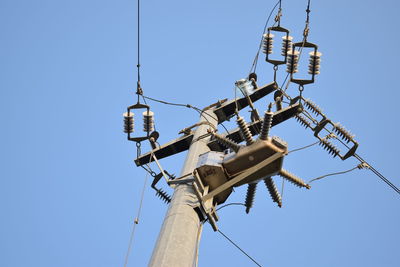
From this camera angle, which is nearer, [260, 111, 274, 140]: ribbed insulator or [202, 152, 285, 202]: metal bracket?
[260, 111, 274, 140]: ribbed insulator

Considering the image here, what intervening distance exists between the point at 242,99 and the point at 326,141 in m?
3.00

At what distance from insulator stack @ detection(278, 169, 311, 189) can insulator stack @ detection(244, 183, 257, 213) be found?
0.63 m

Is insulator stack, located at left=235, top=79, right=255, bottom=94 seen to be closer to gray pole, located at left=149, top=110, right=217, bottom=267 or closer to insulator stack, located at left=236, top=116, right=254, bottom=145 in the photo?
gray pole, located at left=149, top=110, right=217, bottom=267

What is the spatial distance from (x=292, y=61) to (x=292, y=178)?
512cm

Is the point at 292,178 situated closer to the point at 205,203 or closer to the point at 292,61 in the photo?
the point at 205,203

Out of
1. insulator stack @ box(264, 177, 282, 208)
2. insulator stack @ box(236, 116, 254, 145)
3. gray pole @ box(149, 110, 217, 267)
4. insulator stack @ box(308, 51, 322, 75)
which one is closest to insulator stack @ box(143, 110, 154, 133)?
gray pole @ box(149, 110, 217, 267)

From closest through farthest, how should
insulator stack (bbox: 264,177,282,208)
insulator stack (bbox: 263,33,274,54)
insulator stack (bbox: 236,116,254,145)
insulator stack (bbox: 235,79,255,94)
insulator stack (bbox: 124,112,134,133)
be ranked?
insulator stack (bbox: 236,116,254,145)
insulator stack (bbox: 264,177,282,208)
insulator stack (bbox: 235,79,255,94)
insulator stack (bbox: 124,112,134,133)
insulator stack (bbox: 263,33,274,54)

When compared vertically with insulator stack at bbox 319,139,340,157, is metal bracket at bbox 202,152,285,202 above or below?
below

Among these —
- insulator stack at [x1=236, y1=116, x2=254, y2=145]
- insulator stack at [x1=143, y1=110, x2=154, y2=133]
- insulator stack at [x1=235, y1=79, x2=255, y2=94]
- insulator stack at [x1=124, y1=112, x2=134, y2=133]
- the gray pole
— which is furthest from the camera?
insulator stack at [x1=124, y1=112, x2=134, y2=133]

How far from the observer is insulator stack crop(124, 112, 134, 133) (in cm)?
1811

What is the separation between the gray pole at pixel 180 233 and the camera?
36.7 feet

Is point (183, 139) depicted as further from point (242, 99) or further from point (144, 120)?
point (242, 99)

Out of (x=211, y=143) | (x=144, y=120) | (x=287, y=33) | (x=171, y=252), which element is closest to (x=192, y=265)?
(x=171, y=252)

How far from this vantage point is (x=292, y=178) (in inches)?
536
